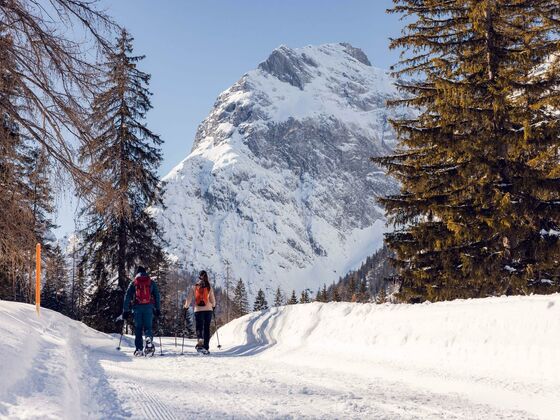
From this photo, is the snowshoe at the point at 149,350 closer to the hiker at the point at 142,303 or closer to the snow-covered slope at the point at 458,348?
the hiker at the point at 142,303

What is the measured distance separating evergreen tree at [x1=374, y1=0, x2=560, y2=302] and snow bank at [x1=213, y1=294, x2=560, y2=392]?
134 inches

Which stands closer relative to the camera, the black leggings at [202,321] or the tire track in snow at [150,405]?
the tire track in snow at [150,405]

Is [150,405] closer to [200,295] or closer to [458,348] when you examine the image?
[458,348]

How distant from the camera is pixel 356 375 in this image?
6.66 metres

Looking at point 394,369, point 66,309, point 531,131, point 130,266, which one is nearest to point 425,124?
point 531,131

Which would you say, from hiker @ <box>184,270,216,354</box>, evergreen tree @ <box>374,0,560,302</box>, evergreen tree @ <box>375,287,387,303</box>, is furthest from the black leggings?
evergreen tree @ <box>375,287,387,303</box>

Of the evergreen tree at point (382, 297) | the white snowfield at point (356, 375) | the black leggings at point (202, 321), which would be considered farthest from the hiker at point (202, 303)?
the evergreen tree at point (382, 297)

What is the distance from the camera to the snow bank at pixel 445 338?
6.18 m

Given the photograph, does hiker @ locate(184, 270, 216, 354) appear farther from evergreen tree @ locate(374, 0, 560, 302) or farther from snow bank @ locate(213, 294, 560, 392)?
evergreen tree @ locate(374, 0, 560, 302)

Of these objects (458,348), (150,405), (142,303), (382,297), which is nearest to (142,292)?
(142,303)

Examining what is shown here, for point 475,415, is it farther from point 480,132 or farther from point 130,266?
point 130,266

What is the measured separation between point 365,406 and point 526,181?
8783 mm

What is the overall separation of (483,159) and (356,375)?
7458mm

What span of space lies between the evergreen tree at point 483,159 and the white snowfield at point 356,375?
12.0ft
